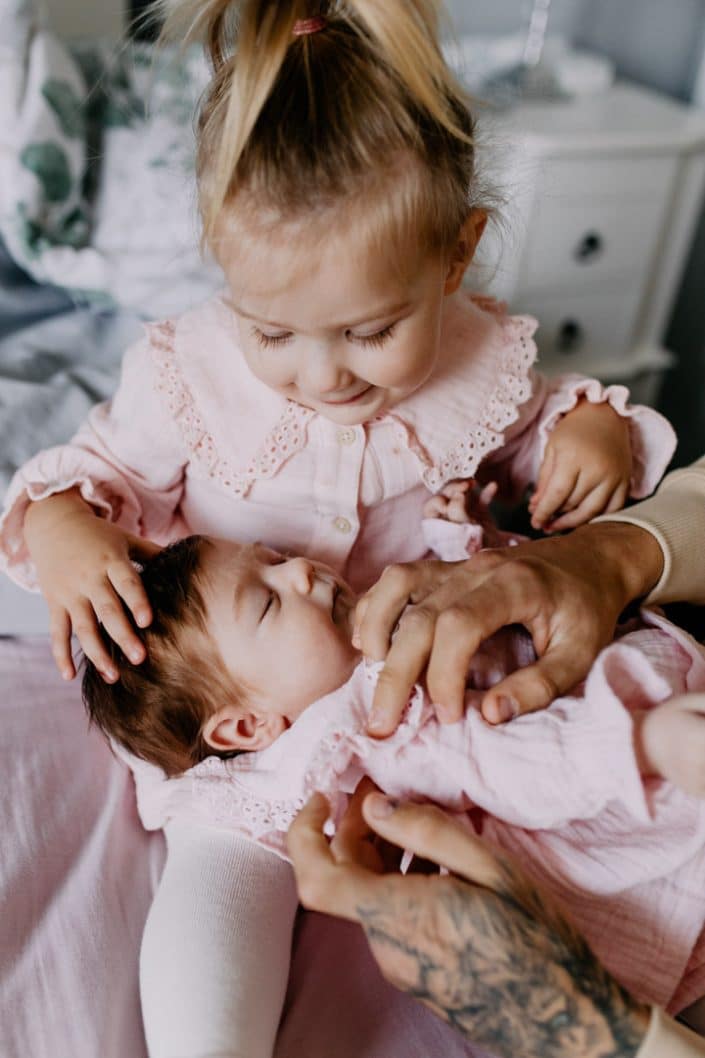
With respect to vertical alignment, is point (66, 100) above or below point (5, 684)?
above

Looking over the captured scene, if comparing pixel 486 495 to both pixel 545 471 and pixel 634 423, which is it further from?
pixel 634 423

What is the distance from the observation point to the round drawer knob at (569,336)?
203 centimetres

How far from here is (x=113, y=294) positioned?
1458 mm

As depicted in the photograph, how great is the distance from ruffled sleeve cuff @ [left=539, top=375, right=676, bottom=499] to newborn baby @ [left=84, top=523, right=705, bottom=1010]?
238 mm

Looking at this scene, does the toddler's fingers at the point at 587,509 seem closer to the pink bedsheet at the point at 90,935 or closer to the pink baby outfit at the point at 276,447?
the pink baby outfit at the point at 276,447

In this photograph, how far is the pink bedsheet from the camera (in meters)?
0.74

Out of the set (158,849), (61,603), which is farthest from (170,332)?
(158,849)

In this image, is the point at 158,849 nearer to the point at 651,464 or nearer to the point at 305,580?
the point at 305,580

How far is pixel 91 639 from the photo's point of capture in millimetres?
871

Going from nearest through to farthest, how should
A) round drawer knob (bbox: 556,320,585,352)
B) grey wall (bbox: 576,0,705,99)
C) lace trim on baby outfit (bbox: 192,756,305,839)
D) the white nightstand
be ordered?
lace trim on baby outfit (bbox: 192,756,305,839)
the white nightstand
round drawer knob (bbox: 556,320,585,352)
grey wall (bbox: 576,0,705,99)

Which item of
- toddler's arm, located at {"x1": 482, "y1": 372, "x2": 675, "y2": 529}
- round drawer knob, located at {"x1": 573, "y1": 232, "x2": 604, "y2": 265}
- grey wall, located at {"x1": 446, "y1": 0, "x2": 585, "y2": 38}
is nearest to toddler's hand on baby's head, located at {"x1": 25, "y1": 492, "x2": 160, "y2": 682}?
toddler's arm, located at {"x1": 482, "y1": 372, "x2": 675, "y2": 529}

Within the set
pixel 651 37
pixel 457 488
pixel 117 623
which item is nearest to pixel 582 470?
pixel 457 488

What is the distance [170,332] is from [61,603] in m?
0.29

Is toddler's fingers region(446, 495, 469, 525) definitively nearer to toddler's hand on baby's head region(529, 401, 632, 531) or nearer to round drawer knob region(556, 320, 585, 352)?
toddler's hand on baby's head region(529, 401, 632, 531)
